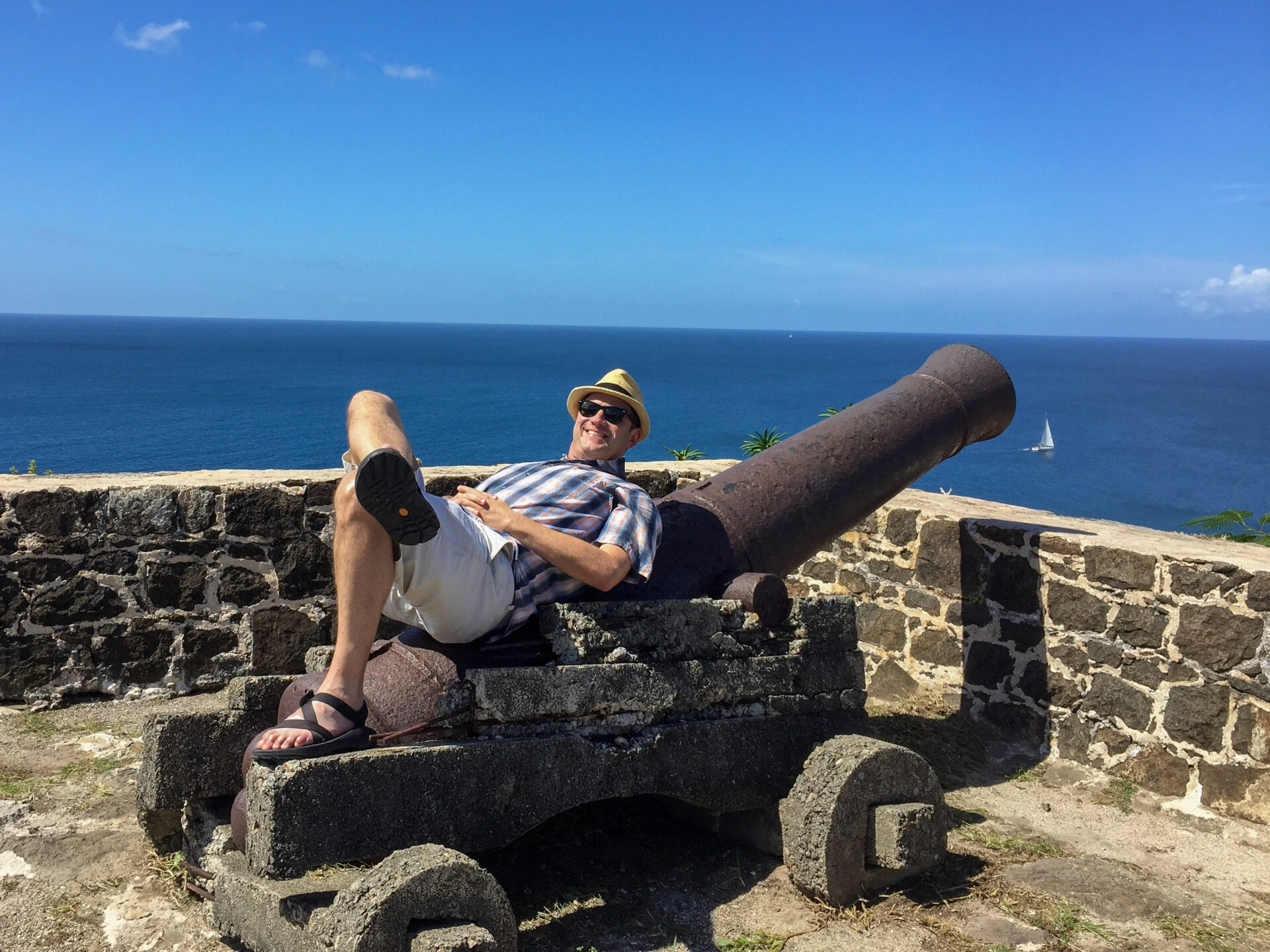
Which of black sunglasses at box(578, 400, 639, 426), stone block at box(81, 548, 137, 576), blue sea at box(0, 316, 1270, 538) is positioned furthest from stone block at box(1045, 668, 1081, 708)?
blue sea at box(0, 316, 1270, 538)

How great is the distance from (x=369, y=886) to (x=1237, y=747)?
13.1 ft

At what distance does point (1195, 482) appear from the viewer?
57.0 meters

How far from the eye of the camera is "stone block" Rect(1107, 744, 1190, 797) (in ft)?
16.5

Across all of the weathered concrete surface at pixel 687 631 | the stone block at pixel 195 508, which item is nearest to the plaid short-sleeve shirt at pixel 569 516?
the weathered concrete surface at pixel 687 631

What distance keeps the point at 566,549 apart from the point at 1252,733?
335 centimetres

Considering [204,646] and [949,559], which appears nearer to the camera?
[204,646]

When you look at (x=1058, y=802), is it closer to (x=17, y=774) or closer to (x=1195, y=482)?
(x=17, y=774)

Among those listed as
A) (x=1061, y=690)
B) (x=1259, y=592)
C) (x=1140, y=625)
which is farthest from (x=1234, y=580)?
(x=1061, y=690)

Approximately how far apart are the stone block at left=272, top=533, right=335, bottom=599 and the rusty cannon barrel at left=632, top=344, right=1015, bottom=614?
89.7 inches

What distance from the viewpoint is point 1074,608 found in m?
5.48

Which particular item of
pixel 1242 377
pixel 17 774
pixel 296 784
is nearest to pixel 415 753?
pixel 296 784

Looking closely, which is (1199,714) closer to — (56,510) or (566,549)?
(566,549)

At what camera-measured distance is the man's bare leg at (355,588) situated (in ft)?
10.7

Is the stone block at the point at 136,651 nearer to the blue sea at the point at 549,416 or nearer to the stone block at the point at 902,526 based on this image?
the stone block at the point at 902,526
